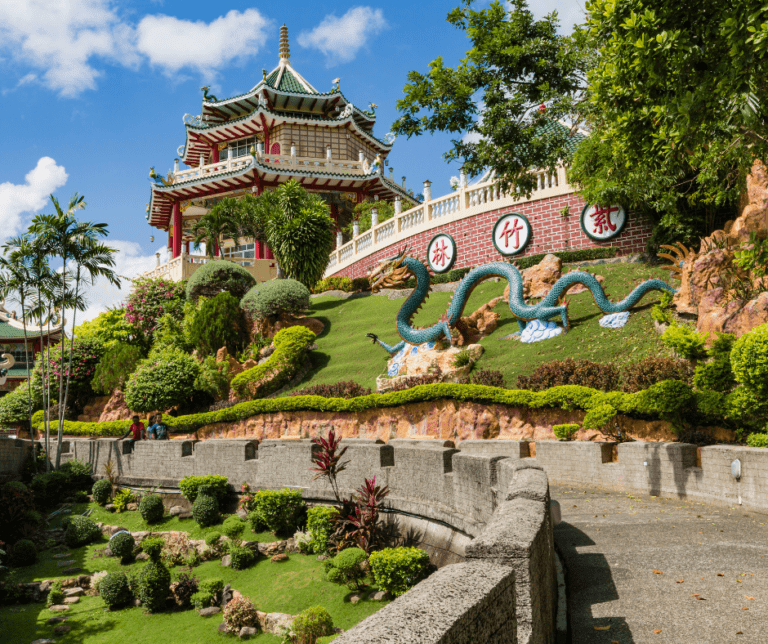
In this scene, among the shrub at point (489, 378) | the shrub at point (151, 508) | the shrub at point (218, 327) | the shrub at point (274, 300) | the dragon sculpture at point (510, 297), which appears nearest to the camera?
the shrub at point (151, 508)

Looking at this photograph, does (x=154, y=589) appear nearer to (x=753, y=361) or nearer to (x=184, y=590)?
(x=184, y=590)

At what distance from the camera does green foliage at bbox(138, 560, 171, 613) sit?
9.77 m

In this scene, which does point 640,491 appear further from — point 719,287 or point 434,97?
point 434,97

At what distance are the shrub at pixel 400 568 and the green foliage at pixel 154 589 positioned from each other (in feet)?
13.3

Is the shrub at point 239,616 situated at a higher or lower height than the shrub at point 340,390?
lower

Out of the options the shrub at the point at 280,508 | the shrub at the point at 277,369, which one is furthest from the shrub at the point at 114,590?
the shrub at the point at 277,369

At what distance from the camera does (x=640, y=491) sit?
31.4 feet

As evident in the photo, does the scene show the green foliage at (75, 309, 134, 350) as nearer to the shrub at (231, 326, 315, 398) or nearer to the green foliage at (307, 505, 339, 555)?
the shrub at (231, 326, 315, 398)

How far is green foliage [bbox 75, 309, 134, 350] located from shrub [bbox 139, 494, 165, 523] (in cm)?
1188

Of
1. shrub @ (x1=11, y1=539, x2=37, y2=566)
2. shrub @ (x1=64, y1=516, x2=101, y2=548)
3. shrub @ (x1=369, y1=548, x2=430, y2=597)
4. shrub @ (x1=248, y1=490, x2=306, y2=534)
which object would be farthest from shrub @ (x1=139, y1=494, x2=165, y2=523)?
shrub @ (x1=369, y1=548, x2=430, y2=597)

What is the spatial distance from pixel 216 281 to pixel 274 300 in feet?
13.4

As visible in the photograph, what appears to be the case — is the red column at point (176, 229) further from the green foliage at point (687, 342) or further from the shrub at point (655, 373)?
the green foliage at point (687, 342)

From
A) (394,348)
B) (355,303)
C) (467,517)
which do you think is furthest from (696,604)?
(355,303)

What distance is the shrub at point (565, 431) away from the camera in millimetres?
11672
